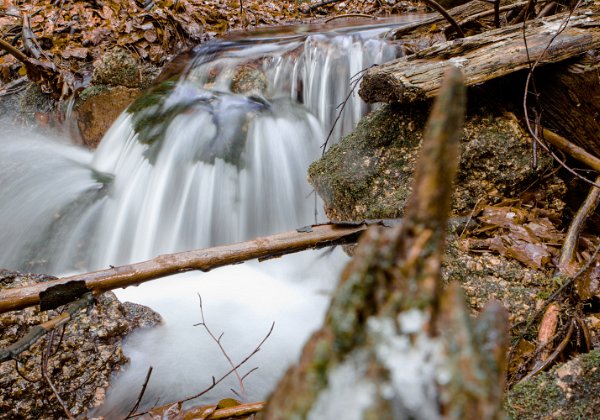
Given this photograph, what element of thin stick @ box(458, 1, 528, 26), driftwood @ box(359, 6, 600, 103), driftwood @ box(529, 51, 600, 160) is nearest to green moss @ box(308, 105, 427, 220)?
driftwood @ box(359, 6, 600, 103)

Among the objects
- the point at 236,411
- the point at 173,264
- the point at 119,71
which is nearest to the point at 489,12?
the point at 173,264

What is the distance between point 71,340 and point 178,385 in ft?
2.51

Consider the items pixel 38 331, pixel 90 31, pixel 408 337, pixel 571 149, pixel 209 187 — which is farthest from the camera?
pixel 90 31

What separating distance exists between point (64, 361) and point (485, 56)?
3380mm

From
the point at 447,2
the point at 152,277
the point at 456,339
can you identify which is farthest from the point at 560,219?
the point at 447,2

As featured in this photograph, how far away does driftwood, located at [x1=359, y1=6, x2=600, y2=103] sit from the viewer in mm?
2773

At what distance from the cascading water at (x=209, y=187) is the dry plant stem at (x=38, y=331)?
183cm

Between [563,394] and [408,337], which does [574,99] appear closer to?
[563,394]

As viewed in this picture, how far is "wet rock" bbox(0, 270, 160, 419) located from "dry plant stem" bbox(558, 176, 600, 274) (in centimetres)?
274

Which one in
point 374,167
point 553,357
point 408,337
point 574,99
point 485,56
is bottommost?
point 553,357

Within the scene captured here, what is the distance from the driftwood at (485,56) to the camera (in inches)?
109

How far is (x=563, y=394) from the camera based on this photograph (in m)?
1.46

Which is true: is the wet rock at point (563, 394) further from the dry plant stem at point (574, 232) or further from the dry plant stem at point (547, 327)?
the dry plant stem at point (574, 232)

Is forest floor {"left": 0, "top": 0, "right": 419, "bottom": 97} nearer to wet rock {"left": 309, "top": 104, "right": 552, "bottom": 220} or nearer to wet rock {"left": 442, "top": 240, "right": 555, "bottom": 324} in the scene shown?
wet rock {"left": 309, "top": 104, "right": 552, "bottom": 220}
